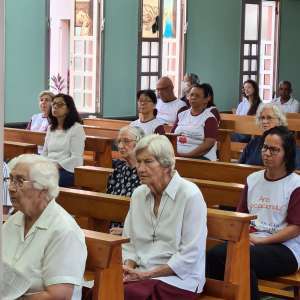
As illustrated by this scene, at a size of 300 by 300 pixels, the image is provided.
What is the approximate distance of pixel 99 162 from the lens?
691 cm

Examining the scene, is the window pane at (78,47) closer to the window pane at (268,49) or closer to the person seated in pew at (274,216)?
the window pane at (268,49)

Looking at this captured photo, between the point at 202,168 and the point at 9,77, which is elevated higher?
the point at 9,77

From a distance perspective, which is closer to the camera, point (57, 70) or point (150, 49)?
point (57, 70)

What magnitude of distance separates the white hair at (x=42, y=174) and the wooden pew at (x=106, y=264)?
30 centimetres

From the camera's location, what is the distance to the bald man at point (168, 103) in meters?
8.38

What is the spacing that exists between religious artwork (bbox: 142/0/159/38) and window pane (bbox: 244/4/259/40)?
2.12m

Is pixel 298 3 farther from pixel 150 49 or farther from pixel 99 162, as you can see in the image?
pixel 99 162

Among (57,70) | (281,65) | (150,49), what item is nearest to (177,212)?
(57,70)

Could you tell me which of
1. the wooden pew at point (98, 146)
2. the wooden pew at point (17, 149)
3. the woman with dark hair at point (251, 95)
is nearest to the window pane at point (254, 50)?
the woman with dark hair at point (251, 95)

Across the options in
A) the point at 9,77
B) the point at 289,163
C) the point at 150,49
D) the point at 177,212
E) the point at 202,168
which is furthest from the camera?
the point at 150,49

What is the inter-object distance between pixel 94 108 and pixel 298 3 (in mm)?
4918

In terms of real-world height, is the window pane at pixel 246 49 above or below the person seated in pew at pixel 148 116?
above

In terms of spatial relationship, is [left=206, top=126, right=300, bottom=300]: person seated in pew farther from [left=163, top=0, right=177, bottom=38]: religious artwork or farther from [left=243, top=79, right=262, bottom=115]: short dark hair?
[left=163, top=0, right=177, bottom=38]: religious artwork

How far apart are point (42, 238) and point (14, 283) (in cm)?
19
